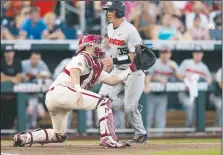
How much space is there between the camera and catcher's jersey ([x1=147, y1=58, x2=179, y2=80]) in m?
15.0

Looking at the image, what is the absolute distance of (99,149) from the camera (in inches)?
355

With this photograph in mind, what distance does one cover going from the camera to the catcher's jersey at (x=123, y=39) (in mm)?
10500

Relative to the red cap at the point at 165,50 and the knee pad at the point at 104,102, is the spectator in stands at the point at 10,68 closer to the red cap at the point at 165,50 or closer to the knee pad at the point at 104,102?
the red cap at the point at 165,50

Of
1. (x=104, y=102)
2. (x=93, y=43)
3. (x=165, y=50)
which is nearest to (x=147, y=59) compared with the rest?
(x=93, y=43)

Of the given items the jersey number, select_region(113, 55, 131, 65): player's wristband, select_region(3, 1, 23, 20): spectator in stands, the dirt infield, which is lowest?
the dirt infield

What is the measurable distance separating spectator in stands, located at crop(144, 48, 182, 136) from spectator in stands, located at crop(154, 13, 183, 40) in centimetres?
38

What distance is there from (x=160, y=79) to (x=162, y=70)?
19 centimetres

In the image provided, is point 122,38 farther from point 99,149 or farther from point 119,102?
point 99,149

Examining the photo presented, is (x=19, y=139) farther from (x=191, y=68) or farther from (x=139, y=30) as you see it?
(x=191, y=68)

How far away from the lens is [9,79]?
1465 cm

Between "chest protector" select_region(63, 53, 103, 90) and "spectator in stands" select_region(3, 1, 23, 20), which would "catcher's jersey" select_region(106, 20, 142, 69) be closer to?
"chest protector" select_region(63, 53, 103, 90)

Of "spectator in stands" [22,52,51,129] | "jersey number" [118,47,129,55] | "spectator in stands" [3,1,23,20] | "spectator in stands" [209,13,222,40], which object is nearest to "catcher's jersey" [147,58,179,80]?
"spectator in stands" [209,13,222,40]

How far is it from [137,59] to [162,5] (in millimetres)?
6248

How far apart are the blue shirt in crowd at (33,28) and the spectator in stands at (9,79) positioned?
466 mm
